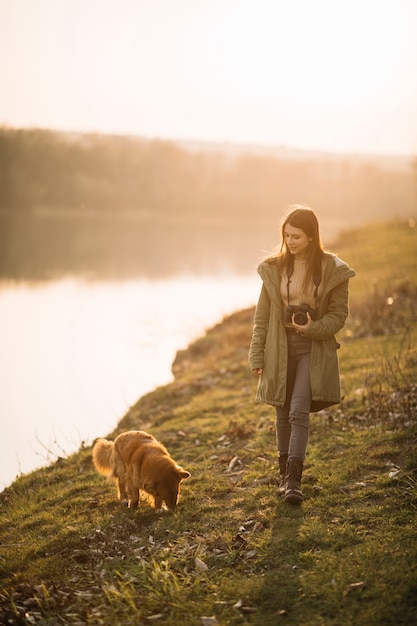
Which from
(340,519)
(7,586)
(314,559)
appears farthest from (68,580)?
(340,519)

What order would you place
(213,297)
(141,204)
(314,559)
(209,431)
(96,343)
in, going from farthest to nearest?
(141,204), (213,297), (96,343), (209,431), (314,559)

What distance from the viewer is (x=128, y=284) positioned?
2720 centimetres

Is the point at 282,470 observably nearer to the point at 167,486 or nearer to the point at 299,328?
the point at 167,486

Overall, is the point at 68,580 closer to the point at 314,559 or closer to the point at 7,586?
the point at 7,586

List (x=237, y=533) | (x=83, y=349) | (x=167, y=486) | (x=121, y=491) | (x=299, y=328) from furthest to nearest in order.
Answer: (x=83, y=349) < (x=121, y=491) < (x=167, y=486) < (x=299, y=328) < (x=237, y=533)

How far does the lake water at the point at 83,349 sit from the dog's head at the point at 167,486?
7.31ft

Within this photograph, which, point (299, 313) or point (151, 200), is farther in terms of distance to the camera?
point (151, 200)

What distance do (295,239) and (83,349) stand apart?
11703 millimetres

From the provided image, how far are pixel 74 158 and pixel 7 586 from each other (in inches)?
2714

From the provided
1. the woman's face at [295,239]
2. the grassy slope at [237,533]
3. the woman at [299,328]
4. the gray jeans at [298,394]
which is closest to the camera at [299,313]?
the woman at [299,328]

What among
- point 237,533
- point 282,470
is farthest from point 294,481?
point 237,533

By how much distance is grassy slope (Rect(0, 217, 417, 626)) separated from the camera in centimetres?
429

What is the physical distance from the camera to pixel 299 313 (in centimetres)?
553

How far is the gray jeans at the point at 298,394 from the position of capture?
5605mm
